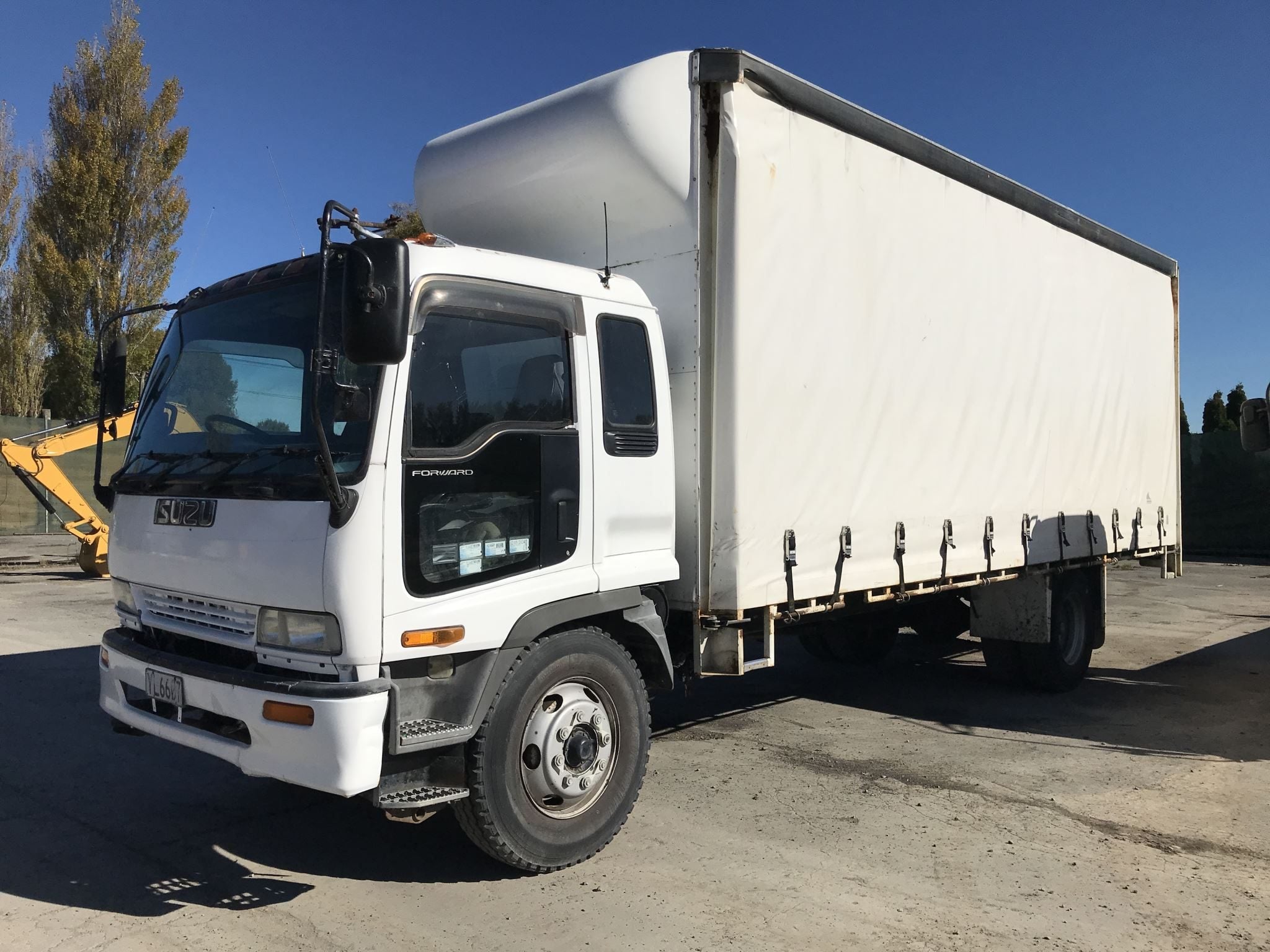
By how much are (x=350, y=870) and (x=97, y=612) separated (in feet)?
30.3

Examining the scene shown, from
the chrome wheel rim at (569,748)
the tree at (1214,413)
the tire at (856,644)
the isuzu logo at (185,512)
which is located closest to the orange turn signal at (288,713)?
the isuzu logo at (185,512)

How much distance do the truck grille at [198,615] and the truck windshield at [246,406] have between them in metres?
0.45

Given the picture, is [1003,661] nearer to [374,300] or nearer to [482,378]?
[482,378]

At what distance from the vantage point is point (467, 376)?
393 cm

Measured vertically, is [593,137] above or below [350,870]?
above

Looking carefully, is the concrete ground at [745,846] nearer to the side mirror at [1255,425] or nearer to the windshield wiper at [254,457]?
the windshield wiper at [254,457]

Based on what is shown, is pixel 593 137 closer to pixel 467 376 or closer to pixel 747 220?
pixel 747 220

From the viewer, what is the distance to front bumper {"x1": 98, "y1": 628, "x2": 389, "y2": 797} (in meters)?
3.43

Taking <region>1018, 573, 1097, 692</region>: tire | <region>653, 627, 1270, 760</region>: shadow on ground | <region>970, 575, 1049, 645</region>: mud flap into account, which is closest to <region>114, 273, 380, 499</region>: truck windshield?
<region>653, 627, 1270, 760</region>: shadow on ground

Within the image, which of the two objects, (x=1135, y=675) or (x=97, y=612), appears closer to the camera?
(x=1135, y=675)

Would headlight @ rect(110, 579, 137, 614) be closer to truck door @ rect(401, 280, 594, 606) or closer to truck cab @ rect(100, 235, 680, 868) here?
truck cab @ rect(100, 235, 680, 868)

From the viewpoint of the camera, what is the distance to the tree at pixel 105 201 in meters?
25.7

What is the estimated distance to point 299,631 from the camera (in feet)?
11.8

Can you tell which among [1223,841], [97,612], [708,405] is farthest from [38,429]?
[1223,841]
